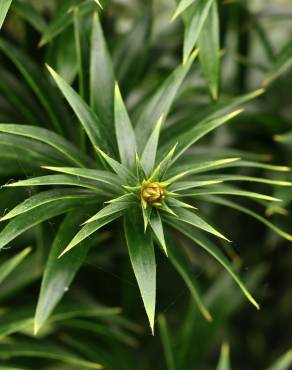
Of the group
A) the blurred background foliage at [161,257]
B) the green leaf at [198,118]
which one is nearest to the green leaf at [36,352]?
the blurred background foliage at [161,257]

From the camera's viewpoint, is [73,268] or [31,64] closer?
[73,268]

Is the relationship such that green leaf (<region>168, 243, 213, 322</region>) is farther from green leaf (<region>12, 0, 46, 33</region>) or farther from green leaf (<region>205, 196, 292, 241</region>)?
green leaf (<region>12, 0, 46, 33</region>)

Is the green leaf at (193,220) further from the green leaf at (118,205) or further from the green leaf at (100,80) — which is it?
the green leaf at (100,80)

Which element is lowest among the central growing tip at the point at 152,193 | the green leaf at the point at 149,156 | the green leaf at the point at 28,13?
the central growing tip at the point at 152,193

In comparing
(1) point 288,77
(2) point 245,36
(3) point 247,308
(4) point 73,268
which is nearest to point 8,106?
(4) point 73,268

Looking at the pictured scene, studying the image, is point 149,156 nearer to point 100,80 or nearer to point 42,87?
point 100,80

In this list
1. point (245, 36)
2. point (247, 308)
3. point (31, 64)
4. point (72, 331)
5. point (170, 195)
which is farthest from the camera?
point (247, 308)

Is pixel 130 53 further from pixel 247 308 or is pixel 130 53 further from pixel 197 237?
pixel 247 308
